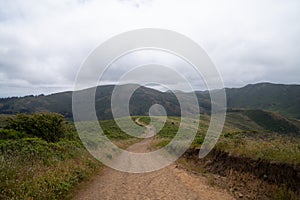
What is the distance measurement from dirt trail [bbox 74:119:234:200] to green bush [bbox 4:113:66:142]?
A: 7.81 metres

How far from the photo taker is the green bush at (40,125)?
1656cm

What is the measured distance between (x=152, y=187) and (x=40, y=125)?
11.5 metres

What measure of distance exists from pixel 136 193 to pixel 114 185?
5.01 ft

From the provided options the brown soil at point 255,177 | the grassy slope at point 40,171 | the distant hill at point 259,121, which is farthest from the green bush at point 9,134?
the distant hill at point 259,121

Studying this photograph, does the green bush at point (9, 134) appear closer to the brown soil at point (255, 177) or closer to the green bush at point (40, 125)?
the green bush at point (40, 125)

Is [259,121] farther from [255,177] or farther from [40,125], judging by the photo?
[255,177]

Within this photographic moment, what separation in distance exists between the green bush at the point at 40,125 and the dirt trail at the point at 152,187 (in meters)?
7.81

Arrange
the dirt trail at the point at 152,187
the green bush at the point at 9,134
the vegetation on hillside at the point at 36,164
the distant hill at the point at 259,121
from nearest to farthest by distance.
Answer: the vegetation on hillside at the point at 36,164 → the dirt trail at the point at 152,187 → the green bush at the point at 9,134 → the distant hill at the point at 259,121

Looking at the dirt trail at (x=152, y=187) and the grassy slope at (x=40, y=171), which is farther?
the dirt trail at (x=152, y=187)

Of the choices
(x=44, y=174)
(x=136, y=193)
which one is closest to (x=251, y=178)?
(x=136, y=193)

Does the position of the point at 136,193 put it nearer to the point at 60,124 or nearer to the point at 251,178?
the point at 251,178

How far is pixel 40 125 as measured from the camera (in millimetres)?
17219

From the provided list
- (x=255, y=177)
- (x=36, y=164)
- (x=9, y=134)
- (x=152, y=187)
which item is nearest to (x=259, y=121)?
(x=9, y=134)

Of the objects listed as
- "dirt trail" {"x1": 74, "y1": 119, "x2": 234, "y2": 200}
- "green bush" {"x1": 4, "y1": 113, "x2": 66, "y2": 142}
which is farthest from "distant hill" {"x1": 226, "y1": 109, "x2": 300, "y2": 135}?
"dirt trail" {"x1": 74, "y1": 119, "x2": 234, "y2": 200}
